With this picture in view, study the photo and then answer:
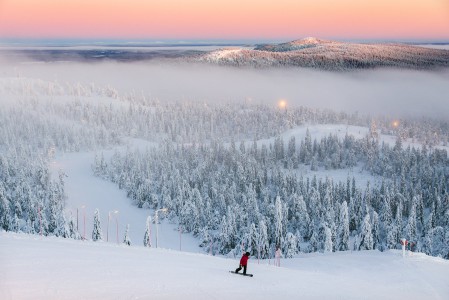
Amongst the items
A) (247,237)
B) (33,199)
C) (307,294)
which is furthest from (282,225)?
(307,294)

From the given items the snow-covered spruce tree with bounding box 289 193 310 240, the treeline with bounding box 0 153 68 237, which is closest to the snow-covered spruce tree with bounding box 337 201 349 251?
the snow-covered spruce tree with bounding box 289 193 310 240

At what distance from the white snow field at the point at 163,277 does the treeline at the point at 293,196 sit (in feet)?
134

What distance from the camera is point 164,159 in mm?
159125

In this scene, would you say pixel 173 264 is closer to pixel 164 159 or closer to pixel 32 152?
pixel 164 159

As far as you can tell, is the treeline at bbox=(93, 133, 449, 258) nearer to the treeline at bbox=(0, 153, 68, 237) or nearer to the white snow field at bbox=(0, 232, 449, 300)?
the treeline at bbox=(0, 153, 68, 237)

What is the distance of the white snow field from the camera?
21.2 meters

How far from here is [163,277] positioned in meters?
24.8

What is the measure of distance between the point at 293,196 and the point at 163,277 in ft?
285

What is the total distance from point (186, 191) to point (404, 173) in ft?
248

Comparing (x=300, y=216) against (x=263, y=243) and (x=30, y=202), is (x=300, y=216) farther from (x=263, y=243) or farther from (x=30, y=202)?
(x=30, y=202)

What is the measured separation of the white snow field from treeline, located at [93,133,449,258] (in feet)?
134

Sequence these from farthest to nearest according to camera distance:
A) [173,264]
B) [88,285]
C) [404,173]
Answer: [404,173], [173,264], [88,285]

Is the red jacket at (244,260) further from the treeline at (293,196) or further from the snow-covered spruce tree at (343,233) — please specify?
the snow-covered spruce tree at (343,233)

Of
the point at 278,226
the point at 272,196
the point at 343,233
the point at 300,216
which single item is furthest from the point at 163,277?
the point at 272,196
